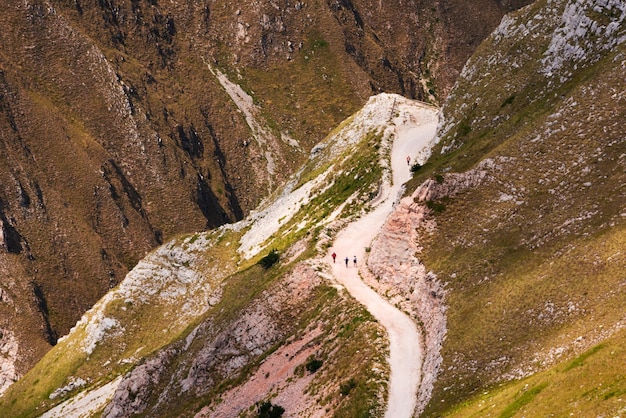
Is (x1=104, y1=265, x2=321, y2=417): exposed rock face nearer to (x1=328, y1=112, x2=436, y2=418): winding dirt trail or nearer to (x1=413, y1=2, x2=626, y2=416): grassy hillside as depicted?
(x1=328, y1=112, x2=436, y2=418): winding dirt trail

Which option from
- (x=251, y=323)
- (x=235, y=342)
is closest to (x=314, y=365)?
(x=251, y=323)

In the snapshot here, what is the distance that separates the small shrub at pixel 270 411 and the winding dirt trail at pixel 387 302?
9858mm

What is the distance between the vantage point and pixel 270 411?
57.8 meters

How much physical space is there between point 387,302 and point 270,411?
15568 millimetres

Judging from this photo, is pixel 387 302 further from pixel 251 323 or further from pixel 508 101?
pixel 508 101

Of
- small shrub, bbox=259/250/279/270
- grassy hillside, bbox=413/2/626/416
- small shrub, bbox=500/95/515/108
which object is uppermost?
small shrub, bbox=259/250/279/270

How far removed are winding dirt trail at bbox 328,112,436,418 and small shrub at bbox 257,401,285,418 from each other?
986 centimetres

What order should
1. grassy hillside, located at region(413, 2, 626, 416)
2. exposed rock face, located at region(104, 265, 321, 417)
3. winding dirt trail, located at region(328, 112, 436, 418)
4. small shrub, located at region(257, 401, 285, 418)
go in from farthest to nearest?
exposed rock face, located at region(104, 265, 321, 417), small shrub, located at region(257, 401, 285, 418), winding dirt trail, located at region(328, 112, 436, 418), grassy hillside, located at region(413, 2, 626, 416)

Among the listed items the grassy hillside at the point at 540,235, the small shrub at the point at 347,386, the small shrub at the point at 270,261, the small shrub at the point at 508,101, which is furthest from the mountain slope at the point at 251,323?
the small shrub at the point at 508,101

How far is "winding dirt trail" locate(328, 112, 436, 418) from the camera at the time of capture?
5291 cm

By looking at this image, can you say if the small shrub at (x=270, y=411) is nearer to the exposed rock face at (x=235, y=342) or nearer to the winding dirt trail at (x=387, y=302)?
the exposed rock face at (x=235, y=342)

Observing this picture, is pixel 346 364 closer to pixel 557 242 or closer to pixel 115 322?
pixel 557 242

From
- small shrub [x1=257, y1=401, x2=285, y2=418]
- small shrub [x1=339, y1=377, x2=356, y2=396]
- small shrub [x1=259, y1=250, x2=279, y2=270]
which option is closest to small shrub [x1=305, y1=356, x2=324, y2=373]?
small shrub [x1=257, y1=401, x2=285, y2=418]

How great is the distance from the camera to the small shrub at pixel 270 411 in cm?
5719
